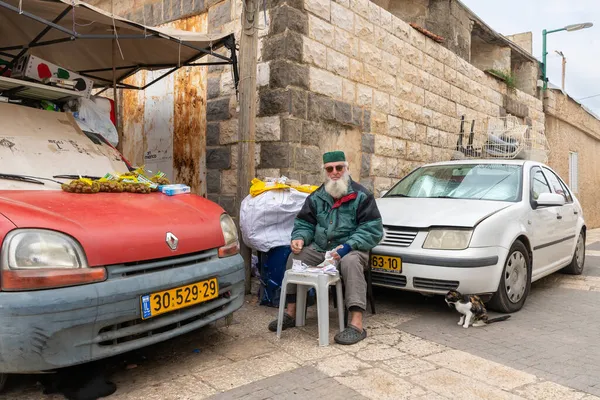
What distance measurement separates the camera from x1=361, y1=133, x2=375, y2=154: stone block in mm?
6980

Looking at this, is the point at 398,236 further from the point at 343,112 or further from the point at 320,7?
the point at 320,7

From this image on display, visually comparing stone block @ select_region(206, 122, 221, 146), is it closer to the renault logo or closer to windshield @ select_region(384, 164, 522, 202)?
windshield @ select_region(384, 164, 522, 202)

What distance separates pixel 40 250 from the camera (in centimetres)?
241

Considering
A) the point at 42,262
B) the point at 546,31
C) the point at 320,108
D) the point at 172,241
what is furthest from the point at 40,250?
the point at 546,31

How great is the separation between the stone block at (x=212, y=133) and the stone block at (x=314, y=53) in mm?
1458

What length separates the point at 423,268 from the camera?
4.10 m

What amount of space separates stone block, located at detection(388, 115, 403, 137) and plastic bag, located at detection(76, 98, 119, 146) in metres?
4.08

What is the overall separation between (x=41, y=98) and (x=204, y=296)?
2958 millimetres

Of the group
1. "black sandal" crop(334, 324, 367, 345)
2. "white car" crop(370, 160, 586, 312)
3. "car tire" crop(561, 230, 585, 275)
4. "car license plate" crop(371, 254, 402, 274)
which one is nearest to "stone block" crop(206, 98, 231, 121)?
"white car" crop(370, 160, 586, 312)

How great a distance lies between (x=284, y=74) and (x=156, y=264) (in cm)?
343

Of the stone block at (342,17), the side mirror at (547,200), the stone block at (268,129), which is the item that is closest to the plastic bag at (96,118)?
the stone block at (268,129)

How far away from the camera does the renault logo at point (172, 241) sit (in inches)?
113

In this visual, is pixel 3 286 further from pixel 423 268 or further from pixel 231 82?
pixel 231 82

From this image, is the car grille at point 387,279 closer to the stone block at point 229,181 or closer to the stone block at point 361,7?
the stone block at point 229,181
